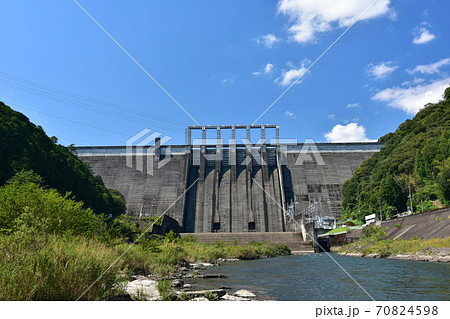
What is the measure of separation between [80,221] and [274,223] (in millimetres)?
51203

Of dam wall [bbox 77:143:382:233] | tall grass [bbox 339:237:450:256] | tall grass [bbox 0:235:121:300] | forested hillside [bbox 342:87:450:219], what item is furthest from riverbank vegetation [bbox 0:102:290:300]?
dam wall [bbox 77:143:382:233]

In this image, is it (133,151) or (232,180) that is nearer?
(232,180)

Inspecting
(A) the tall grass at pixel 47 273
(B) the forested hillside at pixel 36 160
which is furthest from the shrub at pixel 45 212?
(B) the forested hillside at pixel 36 160

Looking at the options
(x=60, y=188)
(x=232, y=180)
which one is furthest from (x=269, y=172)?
(x=60, y=188)

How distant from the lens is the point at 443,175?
43719 mm

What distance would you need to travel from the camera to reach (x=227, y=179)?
73.2 metres

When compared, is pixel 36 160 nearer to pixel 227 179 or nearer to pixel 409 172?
pixel 227 179

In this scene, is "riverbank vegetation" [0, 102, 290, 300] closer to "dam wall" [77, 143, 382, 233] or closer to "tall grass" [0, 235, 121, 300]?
"tall grass" [0, 235, 121, 300]

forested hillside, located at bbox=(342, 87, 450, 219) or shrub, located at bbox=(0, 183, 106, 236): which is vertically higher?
forested hillside, located at bbox=(342, 87, 450, 219)

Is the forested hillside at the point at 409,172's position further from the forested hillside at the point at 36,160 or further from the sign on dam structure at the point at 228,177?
the forested hillside at the point at 36,160

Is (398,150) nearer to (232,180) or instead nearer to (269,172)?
(269,172)

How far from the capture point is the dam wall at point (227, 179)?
67.4 metres

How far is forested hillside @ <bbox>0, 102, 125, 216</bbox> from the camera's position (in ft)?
118

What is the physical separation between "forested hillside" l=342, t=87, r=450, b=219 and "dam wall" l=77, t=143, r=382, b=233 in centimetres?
599
